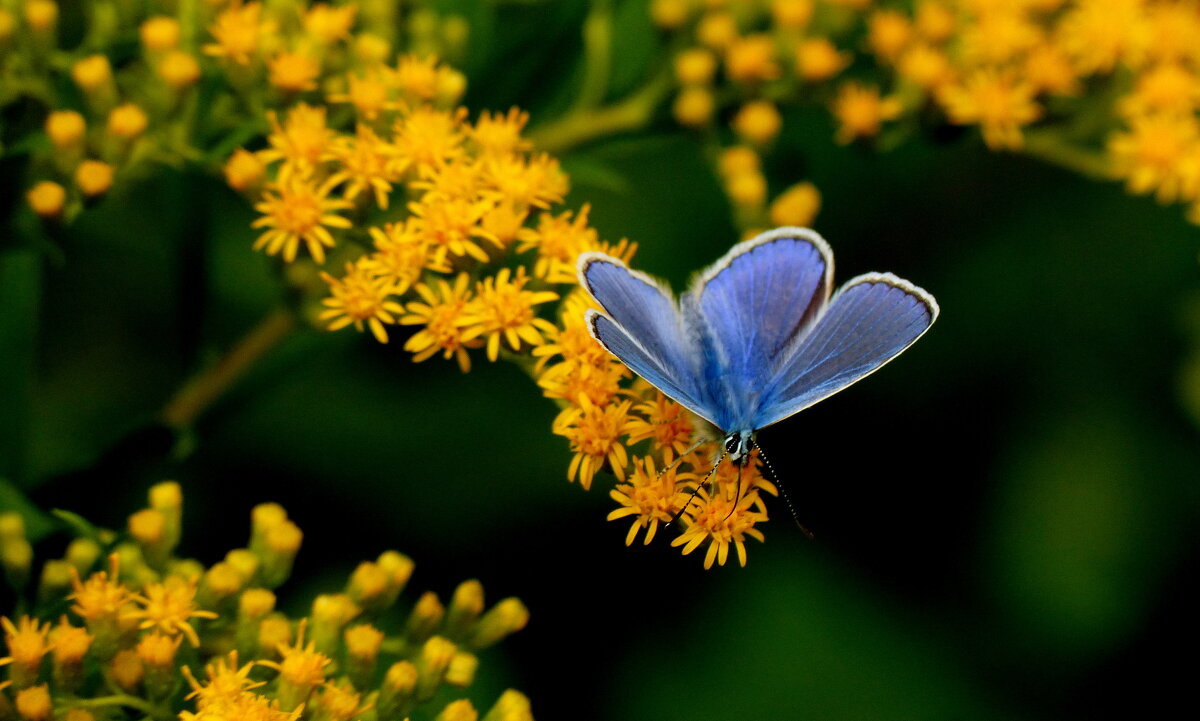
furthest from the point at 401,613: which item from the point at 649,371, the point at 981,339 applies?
the point at 981,339

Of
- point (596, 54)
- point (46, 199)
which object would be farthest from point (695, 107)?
point (46, 199)

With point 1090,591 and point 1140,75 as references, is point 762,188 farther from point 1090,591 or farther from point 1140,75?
point 1090,591

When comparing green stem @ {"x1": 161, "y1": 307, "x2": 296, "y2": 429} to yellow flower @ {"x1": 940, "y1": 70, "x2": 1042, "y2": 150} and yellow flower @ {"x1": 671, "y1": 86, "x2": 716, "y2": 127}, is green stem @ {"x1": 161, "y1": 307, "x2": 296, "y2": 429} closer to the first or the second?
yellow flower @ {"x1": 671, "y1": 86, "x2": 716, "y2": 127}

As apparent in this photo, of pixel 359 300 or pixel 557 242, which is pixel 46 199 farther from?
pixel 557 242

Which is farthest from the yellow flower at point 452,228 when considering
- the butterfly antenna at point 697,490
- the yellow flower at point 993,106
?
the yellow flower at point 993,106

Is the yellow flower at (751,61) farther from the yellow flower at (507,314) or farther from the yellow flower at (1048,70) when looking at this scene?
the yellow flower at (507,314)

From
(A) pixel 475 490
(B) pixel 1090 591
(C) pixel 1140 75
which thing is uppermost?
(C) pixel 1140 75
